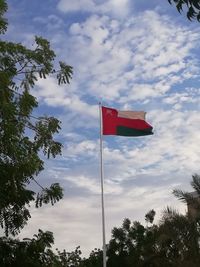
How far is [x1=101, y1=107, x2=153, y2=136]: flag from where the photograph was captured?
2264cm

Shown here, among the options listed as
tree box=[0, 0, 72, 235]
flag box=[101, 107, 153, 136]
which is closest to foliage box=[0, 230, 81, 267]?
tree box=[0, 0, 72, 235]

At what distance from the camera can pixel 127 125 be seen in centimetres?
2272

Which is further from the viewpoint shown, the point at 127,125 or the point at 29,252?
the point at 127,125

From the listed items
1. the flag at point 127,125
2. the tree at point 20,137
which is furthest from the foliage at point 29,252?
the flag at point 127,125

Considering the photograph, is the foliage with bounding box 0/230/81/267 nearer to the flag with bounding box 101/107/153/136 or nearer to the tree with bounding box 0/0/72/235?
the tree with bounding box 0/0/72/235

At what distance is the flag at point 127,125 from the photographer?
74.3 feet

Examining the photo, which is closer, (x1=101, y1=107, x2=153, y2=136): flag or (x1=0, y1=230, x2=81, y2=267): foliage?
(x1=0, y1=230, x2=81, y2=267): foliage

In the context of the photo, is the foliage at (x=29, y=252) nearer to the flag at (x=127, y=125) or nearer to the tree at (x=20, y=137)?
the tree at (x=20, y=137)

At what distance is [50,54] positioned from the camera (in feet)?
54.4

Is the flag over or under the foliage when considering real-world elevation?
over

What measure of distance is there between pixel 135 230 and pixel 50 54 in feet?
107

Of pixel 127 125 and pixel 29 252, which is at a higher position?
pixel 127 125

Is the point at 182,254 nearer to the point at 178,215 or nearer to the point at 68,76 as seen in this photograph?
the point at 178,215

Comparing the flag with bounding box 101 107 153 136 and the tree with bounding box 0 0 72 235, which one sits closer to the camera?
the tree with bounding box 0 0 72 235
